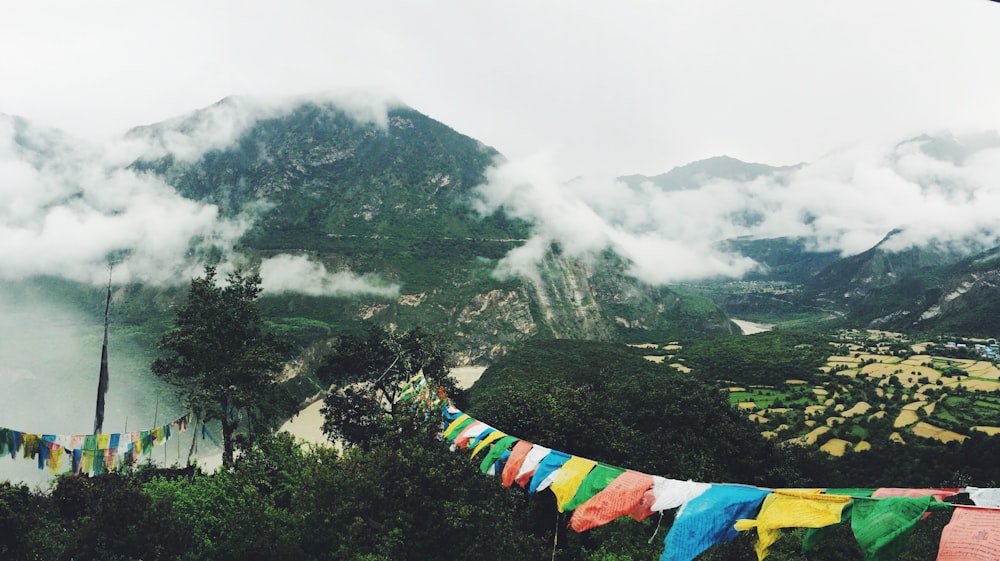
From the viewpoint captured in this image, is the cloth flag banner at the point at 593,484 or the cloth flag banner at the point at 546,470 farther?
the cloth flag banner at the point at 546,470

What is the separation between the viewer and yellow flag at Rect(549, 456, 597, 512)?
10047mm

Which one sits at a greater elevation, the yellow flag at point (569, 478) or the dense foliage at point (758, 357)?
the yellow flag at point (569, 478)

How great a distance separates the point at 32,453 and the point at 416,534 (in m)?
12.6

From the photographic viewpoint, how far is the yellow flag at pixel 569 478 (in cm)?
1005

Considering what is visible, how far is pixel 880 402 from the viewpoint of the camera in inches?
2047

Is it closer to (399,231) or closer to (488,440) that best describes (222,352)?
(488,440)

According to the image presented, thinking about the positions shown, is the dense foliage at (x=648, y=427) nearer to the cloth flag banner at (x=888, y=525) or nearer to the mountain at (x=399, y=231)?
the cloth flag banner at (x=888, y=525)

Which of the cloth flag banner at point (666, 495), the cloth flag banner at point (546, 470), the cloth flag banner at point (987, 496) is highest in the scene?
the cloth flag banner at point (987, 496)

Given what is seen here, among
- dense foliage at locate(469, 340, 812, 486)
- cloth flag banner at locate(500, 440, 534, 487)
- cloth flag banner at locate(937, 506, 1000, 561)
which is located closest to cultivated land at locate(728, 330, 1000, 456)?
dense foliage at locate(469, 340, 812, 486)

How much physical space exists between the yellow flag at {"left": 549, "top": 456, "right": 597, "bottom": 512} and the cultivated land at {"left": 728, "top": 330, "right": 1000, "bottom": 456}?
33.7 metres

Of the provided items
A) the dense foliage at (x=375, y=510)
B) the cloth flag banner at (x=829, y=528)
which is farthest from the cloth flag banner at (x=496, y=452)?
the cloth flag banner at (x=829, y=528)

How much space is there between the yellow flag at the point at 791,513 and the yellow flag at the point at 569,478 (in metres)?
3.65

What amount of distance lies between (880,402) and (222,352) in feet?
201

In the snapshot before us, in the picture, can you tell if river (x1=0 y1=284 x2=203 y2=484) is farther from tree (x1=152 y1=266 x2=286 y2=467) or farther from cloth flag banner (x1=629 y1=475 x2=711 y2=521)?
cloth flag banner (x1=629 y1=475 x2=711 y2=521)
